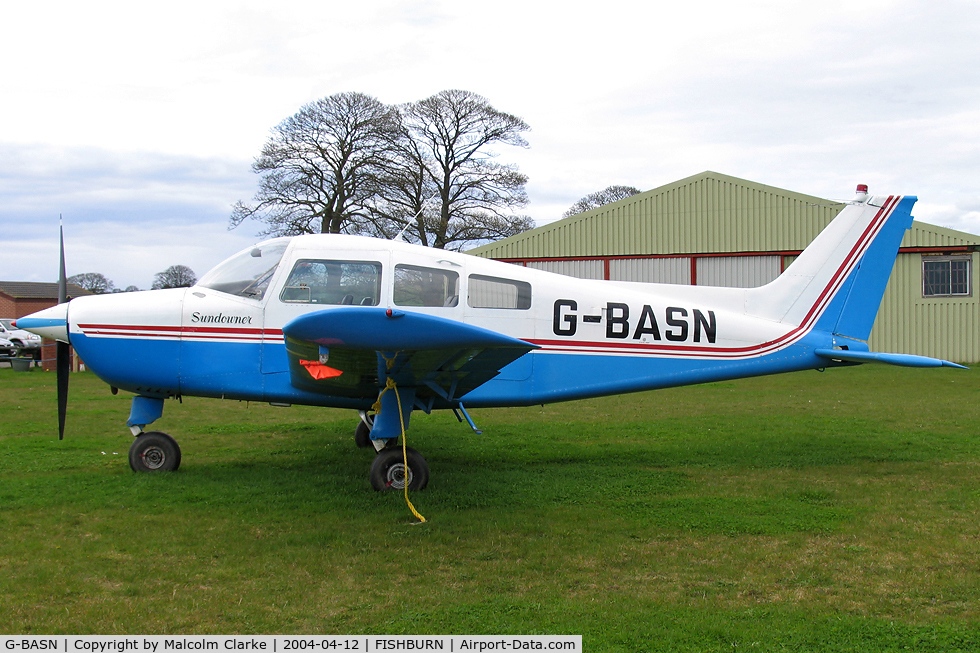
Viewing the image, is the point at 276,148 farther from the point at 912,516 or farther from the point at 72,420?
the point at 912,516

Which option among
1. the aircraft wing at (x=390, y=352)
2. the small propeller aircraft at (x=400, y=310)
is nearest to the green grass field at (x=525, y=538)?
the small propeller aircraft at (x=400, y=310)

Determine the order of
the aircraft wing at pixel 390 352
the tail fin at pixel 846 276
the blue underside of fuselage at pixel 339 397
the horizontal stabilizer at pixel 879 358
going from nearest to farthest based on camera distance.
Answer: the aircraft wing at pixel 390 352 < the blue underside of fuselage at pixel 339 397 < the horizontal stabilizer at pixel 879 358 < the tail fin at pixel 846 276

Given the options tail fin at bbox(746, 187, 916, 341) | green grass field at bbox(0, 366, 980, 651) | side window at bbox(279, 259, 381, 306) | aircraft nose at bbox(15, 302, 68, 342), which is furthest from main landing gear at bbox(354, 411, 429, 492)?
tail fin at bbox(746, 187, 916, 341)

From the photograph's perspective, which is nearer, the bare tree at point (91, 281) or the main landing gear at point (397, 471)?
the main landing gear at point (397, 471)

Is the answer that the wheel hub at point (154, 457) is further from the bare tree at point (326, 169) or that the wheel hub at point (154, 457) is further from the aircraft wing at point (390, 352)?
the bare tree at point (326, 169)

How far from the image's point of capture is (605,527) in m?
5.48

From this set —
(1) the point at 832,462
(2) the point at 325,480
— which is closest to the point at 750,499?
(1) the point at 832,462

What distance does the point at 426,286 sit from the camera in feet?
23.0

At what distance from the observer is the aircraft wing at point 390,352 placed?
462 cm

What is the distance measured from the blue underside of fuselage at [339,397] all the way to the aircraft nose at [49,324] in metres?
0.12

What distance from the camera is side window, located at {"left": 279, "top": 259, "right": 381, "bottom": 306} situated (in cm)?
686

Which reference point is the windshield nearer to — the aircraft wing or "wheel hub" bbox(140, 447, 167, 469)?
the aircraft wing

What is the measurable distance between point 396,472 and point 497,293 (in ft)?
6.65

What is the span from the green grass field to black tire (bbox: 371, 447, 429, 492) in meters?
0.12
